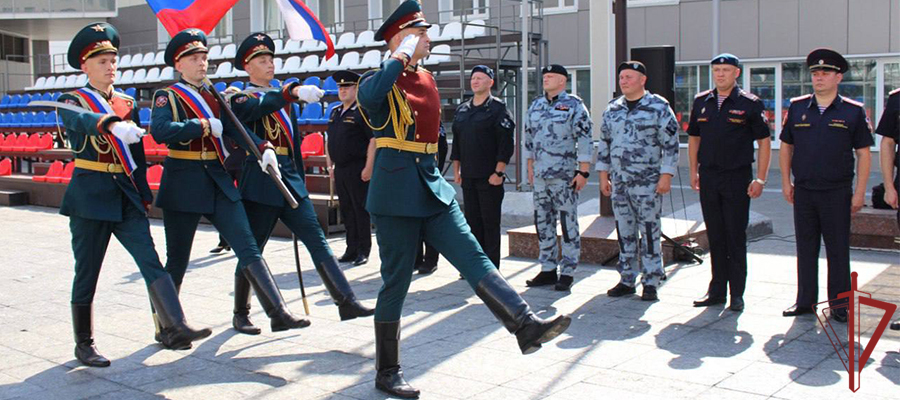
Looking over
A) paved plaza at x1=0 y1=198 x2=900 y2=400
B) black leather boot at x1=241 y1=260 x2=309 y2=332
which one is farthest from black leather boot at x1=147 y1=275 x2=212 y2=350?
black leather boot at x1=241 y1=260 x2=309 y2=332

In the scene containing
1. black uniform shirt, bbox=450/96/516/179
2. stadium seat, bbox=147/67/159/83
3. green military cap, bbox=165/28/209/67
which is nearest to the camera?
green military cap, bbox=165/28/209/67

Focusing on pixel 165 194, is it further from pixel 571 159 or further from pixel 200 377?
pixel 571 159

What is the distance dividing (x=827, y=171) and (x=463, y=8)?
54.5 feet

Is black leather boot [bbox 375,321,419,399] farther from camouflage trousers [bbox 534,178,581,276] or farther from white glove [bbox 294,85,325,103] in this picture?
camouflage trousers [bbox 534,178,581,276]

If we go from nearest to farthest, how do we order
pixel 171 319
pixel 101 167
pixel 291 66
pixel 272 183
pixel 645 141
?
pixel 171 319, pixel 101 167, pixel 272 183, pixel 645 141, pixel 291 66

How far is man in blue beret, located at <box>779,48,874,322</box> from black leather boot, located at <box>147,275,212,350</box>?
12.3 feet

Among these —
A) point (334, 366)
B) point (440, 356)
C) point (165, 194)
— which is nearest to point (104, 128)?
point (165, 194)

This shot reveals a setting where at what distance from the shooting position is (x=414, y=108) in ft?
15.2

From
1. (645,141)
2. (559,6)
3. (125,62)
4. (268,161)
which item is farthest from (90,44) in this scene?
(125,62)

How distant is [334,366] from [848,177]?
343 centimetres

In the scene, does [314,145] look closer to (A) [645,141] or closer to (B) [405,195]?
(A) [645,141]

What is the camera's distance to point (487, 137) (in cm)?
789

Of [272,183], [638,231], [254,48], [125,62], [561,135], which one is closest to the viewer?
[272,183]

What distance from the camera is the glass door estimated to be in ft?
66.5
